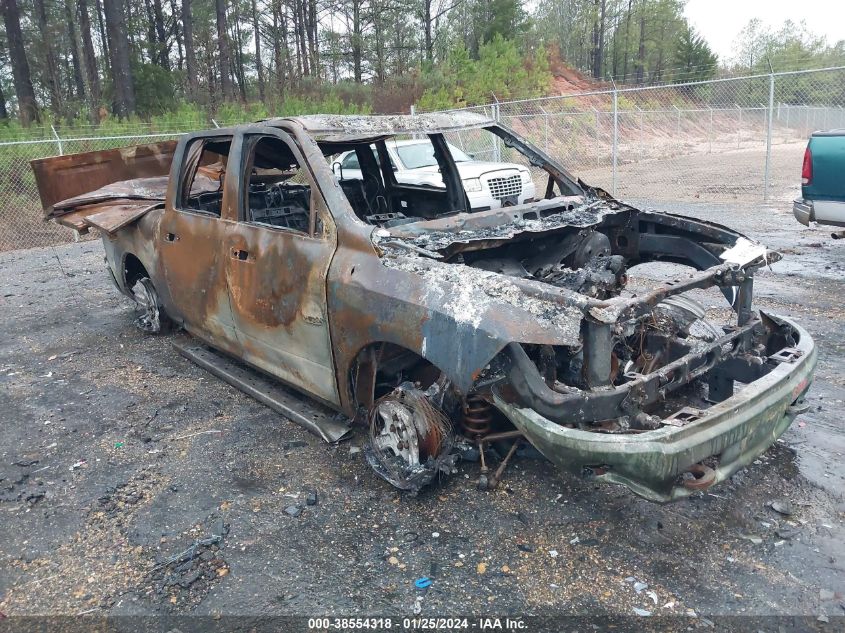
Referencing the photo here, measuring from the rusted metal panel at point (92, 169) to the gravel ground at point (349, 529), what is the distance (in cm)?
381

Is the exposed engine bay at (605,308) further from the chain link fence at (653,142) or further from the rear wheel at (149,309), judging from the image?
the rear wheel at (149,309)

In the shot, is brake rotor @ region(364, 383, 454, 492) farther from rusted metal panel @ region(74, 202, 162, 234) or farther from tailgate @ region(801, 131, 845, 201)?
tailgate @ region(801, 131, 845, 201)

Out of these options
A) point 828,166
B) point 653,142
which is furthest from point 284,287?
point 653,142

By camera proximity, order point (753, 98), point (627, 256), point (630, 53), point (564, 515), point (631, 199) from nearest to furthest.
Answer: point (564, 515)
point (627, 256)
point (631, 199)
point (753, 98)
point (630, 53)

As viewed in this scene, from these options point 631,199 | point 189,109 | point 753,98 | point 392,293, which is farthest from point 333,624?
point 753,98

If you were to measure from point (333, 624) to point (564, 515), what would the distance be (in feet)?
3.97

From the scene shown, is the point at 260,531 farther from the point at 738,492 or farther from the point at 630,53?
the point at 630,53

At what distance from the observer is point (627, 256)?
429 cm

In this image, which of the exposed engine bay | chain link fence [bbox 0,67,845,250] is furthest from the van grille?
the exposed engine bay

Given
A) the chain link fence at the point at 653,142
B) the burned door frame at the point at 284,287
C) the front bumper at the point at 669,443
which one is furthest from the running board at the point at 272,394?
the chain link fence at the point at 653,142

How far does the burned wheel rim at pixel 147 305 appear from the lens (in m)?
5.82

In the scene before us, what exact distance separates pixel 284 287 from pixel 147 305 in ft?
9.40

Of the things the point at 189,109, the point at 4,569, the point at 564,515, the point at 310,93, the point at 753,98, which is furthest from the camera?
the point at 753,98

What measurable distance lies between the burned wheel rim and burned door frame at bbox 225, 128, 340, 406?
202cm
